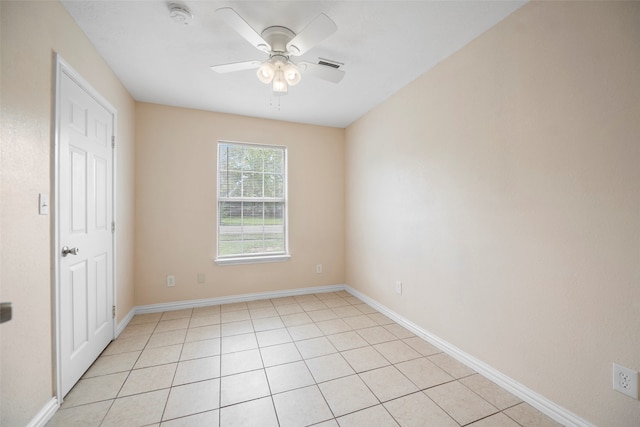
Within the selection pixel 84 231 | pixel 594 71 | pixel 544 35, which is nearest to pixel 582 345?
pixel 594 71

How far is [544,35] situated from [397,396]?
2.39 m

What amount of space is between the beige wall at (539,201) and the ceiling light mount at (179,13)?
77.7 inches

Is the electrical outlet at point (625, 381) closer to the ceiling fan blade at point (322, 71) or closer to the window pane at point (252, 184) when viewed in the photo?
the ceiling fan blade at point (322, 71)

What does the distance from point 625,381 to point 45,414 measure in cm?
301

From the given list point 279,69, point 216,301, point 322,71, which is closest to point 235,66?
point 279,69

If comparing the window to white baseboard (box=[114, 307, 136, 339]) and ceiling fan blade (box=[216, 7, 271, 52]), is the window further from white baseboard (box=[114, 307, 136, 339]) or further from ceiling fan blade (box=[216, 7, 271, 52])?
ceiling fan blade (box=[216, 7, 271, 52])

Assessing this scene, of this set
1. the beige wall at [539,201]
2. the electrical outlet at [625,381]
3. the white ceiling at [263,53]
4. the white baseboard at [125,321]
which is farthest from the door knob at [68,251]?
the electrical outlet at [625,381]

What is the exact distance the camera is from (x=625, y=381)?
48.3 inches

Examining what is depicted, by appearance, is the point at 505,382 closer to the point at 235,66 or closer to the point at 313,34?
the point at 313,34

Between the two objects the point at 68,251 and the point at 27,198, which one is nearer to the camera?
the point at 27,198

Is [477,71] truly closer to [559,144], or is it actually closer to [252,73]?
[559,144]

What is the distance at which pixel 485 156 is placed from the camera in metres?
1.88

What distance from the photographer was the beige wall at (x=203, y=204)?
3.06 meters

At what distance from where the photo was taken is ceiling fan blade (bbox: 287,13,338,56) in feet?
4.64
